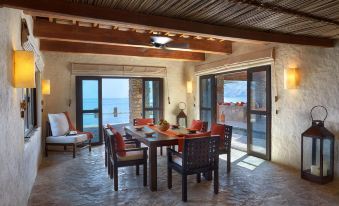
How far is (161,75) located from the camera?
7234 mm

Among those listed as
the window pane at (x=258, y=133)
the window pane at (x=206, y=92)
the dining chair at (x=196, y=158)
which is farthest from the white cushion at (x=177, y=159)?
the window pane at (x=206, y=92)

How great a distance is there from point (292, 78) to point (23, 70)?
12.7 ft

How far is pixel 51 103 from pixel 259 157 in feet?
16.4

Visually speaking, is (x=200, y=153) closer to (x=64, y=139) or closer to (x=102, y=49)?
(x=64, y=139)

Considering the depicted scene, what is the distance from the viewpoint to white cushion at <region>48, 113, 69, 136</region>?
557 cm

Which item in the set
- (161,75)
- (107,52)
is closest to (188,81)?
(161,75)

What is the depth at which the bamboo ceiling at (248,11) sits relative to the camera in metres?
2.13

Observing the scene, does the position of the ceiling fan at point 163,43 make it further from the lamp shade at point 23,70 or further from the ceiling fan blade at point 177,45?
the lamp shade at point 23,70

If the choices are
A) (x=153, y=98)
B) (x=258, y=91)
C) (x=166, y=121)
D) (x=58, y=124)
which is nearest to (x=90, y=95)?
(x=58, y=124)

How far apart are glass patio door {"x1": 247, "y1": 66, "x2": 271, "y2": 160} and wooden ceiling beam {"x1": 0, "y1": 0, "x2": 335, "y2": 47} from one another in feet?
5.32

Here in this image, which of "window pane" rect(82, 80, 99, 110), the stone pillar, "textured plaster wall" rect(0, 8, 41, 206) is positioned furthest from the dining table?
the stone pillar

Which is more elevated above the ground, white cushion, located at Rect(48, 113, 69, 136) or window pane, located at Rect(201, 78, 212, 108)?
window pane, located at Rect(201, 78, 212, 108)

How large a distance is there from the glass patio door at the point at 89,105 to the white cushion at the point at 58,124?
0.62 m

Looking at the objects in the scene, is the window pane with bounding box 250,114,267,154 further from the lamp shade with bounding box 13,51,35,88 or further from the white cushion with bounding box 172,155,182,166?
the lamp shade with bounding box 13,51,35,88
